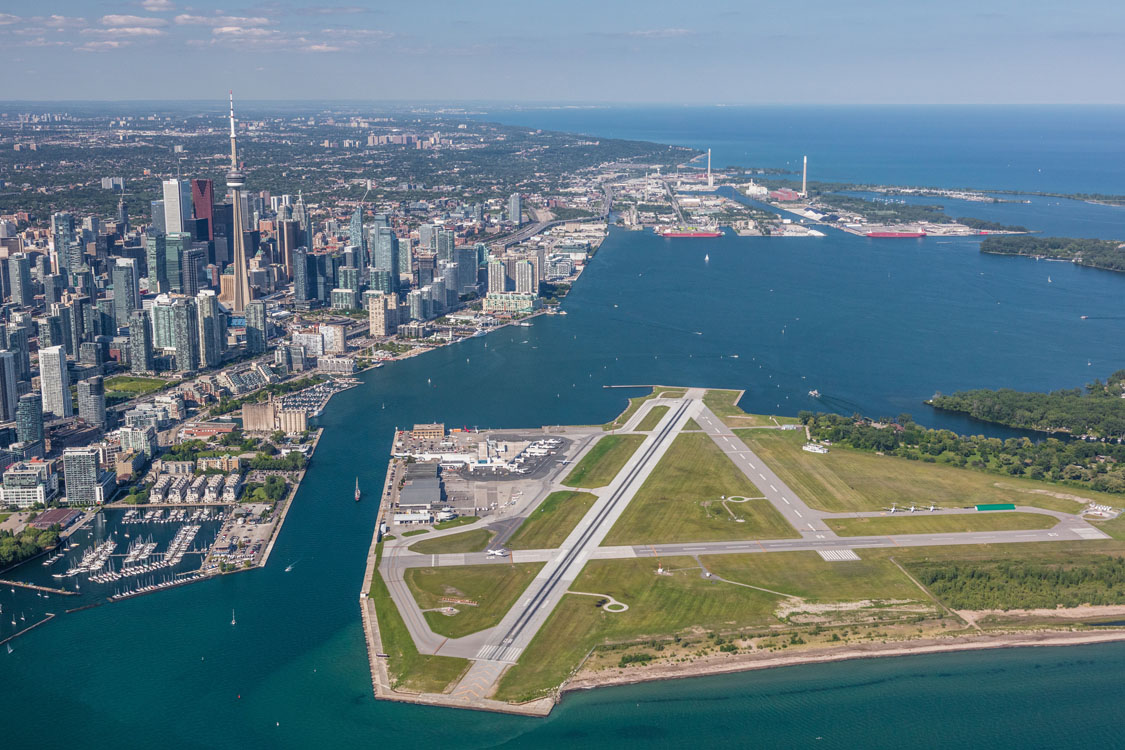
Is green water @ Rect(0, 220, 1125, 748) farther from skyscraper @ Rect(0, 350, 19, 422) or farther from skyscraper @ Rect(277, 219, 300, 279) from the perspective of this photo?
skyscraper @ Rect(277, 219, 300, 279)

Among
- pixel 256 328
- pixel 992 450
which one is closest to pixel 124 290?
pixel 256 328

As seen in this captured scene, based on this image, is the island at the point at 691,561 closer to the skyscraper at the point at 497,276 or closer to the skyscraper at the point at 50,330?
the skyscraper at the point at 50,330

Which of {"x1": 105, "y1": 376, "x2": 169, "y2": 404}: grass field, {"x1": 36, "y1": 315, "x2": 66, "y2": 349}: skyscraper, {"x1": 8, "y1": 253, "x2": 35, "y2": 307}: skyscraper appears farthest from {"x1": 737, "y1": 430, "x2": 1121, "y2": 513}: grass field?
{"x1": 8, "y1": 253, "x2": 35, "y2": 307}: skyscraper

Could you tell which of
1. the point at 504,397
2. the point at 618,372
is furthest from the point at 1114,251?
the point at 504,397

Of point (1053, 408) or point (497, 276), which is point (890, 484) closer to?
point (1053, 408)

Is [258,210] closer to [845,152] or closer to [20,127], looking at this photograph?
[845,152]
